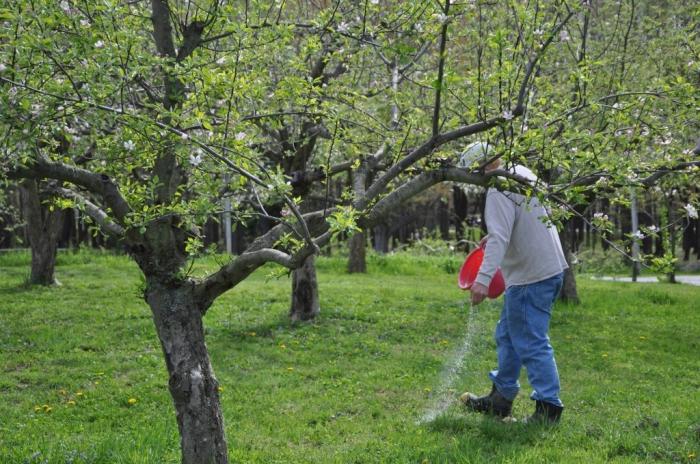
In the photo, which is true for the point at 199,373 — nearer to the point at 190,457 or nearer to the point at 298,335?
the point at 190,457

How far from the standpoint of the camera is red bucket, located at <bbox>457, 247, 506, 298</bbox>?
5.55m

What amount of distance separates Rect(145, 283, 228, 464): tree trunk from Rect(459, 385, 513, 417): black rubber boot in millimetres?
2366

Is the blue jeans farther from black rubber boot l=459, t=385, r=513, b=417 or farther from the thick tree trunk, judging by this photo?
the thick tree trunk

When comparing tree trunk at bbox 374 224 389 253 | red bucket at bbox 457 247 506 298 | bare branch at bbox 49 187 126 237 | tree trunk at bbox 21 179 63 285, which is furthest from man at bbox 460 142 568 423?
tree trunk at bbox 374 224 389 253

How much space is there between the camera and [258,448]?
183 inches

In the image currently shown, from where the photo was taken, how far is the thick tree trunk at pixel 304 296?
364 inches

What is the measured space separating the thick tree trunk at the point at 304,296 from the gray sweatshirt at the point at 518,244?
4.31 meters

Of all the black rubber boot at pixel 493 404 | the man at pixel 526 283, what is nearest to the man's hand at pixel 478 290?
the man at pixel 526 283

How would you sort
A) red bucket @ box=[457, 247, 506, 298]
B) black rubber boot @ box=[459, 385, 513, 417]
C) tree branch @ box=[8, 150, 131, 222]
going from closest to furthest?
tree branch @ box=[8, 150, 131, 222], black rubber boot @ box=[459, 385, 513, 417], red bucket @ box=[457, 247, 506, 298]

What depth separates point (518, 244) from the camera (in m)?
5.20

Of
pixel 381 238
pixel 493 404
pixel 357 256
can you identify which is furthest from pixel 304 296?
pixel 381 238

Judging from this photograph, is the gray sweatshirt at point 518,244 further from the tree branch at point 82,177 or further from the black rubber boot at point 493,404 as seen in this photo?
the tree branch at point 82,177

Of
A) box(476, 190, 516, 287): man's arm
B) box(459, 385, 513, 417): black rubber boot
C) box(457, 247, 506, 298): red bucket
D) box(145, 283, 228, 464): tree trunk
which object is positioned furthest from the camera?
box(457, 247, 506, 298): red bucket

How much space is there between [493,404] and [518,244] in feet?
3.99
